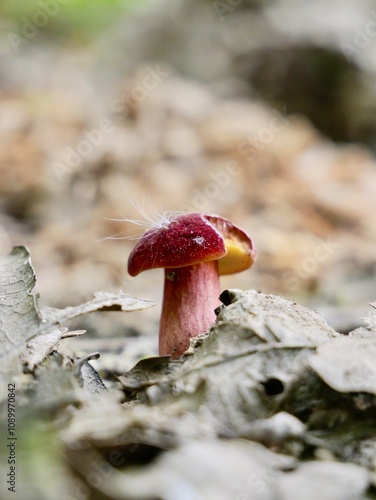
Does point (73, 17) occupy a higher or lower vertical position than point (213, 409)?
higher

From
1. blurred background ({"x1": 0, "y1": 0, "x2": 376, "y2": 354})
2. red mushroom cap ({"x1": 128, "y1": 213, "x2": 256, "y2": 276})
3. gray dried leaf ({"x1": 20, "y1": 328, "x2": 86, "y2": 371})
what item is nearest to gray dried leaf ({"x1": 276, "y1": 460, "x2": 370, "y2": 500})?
gray dried leaf ({"x1": 20, "y1": 328, "x2": 86, "y2": 371})

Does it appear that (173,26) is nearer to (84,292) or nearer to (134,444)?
(84,292)

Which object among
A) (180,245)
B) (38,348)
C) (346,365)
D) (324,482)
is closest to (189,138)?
(180,245)

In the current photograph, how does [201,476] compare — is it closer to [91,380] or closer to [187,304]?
[91,380]

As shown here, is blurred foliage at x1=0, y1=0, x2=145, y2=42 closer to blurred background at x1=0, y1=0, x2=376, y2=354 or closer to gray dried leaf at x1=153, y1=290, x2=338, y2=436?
blurred background at x1=0, y1=0, x2=376, y2=354

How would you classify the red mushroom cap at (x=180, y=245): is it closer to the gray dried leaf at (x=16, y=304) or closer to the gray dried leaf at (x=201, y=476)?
the gray dried leaf at (x=16, y=304)

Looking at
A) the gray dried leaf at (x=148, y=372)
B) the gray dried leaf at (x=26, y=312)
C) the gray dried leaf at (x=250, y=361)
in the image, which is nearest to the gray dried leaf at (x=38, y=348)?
the gray dried leaf at (x=26, y=312)

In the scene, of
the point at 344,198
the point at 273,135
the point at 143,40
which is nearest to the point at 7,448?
the point at 344,198
